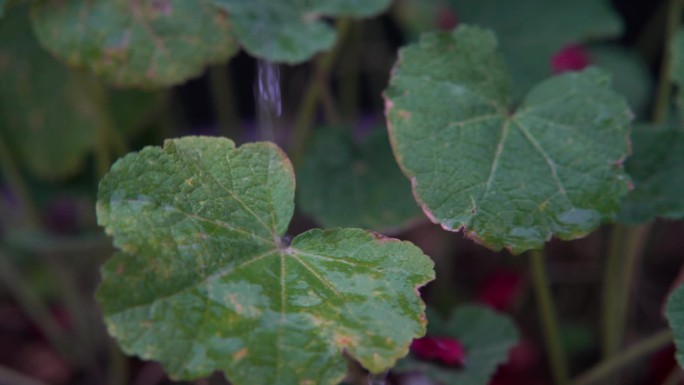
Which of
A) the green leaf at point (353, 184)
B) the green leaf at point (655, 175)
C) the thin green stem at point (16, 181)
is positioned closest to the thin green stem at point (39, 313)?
the thin green stem at point (16, 181)

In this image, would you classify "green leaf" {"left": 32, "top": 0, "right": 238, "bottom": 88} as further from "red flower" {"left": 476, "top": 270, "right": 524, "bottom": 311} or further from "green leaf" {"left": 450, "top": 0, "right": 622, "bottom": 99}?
"red flower" {"left": 476, "top": 270, "right": 524, "bottom": 311}

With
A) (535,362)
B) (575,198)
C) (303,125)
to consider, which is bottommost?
(535,362)

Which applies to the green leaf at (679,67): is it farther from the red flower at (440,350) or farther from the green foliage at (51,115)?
the green foliage at (51,115)

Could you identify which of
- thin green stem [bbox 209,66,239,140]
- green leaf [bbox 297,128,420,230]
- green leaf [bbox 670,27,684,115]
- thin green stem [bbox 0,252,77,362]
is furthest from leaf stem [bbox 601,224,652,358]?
thin green stem [bbox 0,252,77,362]

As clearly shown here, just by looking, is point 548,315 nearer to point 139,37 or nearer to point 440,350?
point 440,350

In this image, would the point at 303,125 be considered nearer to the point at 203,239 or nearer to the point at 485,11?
the point at 485,11

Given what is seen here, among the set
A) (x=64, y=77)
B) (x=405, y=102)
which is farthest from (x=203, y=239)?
(x=64, y=77)

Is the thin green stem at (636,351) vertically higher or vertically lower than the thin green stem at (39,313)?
higher
